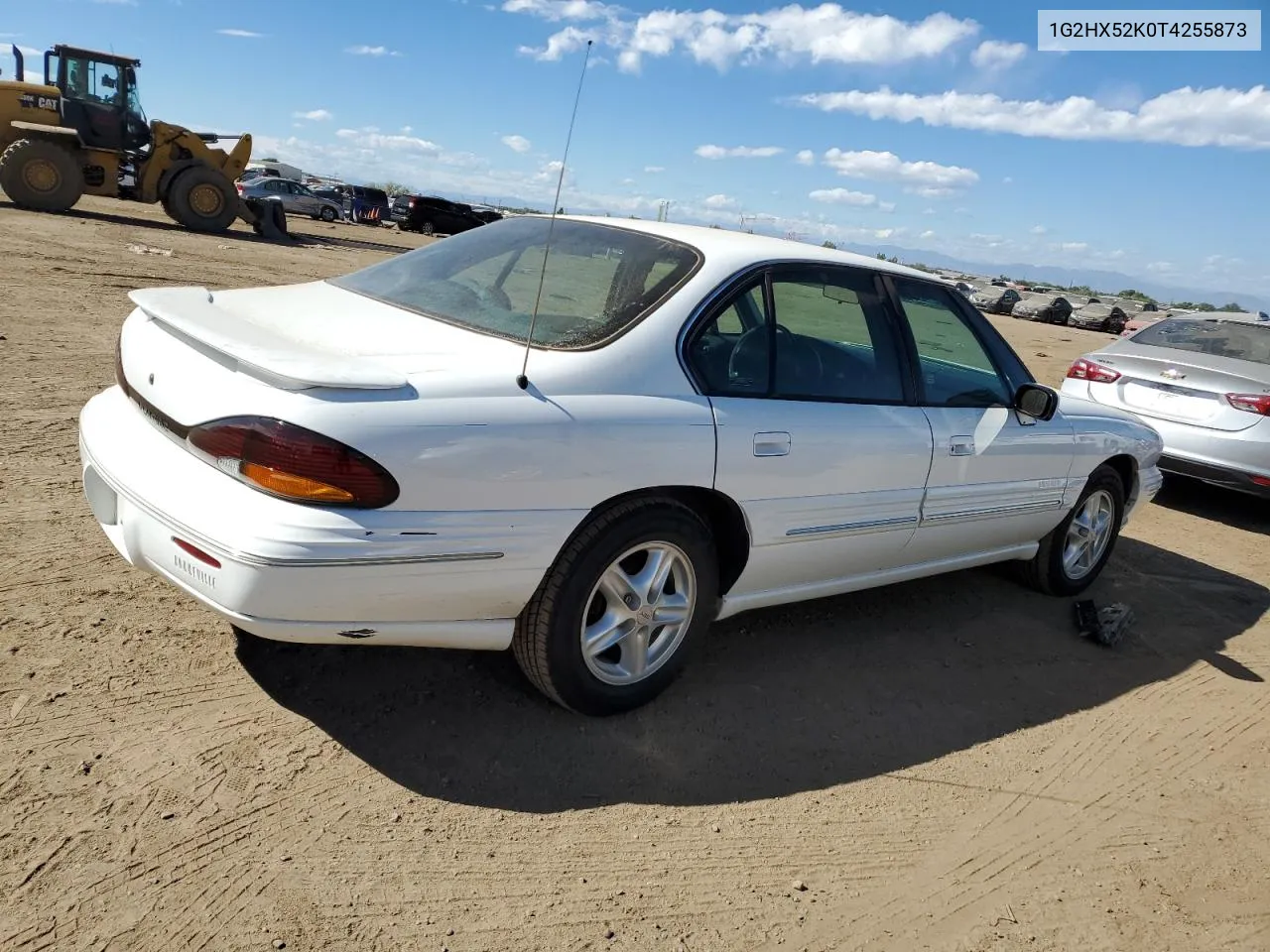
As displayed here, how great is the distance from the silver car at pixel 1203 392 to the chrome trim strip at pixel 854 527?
4.26 metres

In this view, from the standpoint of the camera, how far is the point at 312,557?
239cm

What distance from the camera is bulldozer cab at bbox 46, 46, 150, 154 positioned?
18.4 meters

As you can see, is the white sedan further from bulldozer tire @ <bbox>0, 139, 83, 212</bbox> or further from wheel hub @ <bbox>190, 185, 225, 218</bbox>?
wheel hub @ <bbox>190, 185, 225, 218</bbox>

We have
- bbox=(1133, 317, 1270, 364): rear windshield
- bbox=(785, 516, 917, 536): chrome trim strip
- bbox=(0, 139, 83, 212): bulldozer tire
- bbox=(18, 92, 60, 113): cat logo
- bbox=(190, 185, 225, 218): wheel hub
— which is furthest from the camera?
bbox=(190, 185, 225, 218): wheel hub

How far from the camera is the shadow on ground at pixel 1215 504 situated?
737cm

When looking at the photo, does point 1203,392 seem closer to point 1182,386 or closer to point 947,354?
point 1182,386

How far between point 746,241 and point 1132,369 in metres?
5.03

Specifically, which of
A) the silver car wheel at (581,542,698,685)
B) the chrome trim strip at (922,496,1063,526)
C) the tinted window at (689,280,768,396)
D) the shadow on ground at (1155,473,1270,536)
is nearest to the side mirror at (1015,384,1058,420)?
the chrome trim strip at (922,496,1063,526)

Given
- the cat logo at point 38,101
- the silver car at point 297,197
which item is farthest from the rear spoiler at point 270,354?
the silver car at point 297,197

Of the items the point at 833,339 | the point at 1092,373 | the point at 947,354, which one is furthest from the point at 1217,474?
the point at 833,339

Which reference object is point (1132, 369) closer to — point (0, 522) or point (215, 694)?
point (215, 694)

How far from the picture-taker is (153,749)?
8.72 feet

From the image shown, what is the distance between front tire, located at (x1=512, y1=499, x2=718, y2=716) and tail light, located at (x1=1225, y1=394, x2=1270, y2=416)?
5356 millimetres

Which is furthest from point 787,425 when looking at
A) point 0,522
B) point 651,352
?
point 0,522
